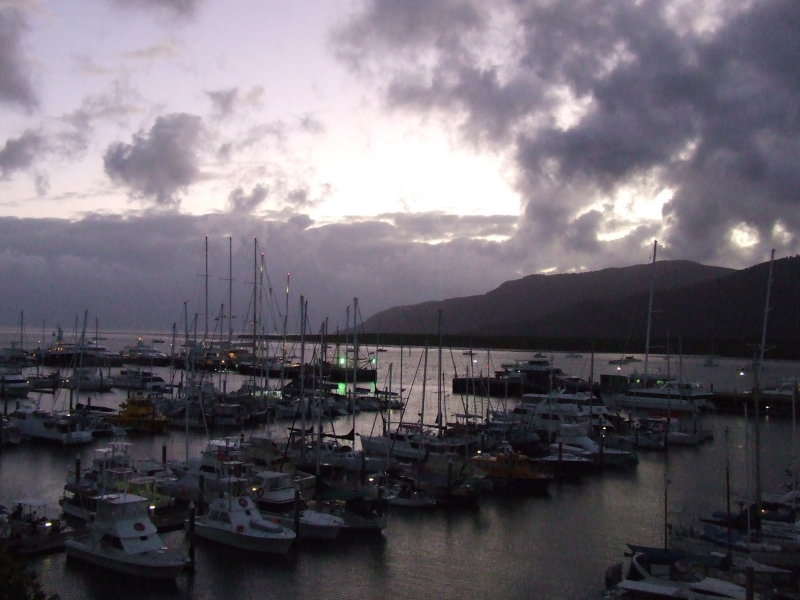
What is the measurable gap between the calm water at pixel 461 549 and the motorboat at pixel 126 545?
0.29 m

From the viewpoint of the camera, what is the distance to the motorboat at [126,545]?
15.6 meters

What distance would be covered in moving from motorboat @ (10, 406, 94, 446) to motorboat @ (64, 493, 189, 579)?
677 inches

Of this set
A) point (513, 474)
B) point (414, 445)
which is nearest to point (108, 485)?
point (414, 445)

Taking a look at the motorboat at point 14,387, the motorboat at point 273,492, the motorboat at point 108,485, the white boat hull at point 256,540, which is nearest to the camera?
the white boat hull at point 256,540

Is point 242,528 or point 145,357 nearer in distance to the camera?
point 242,528

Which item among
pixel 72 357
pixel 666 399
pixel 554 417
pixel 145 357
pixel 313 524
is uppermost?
pixel 72 357

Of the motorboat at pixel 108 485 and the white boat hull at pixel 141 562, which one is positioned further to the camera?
the motorboat at pixel 108 485

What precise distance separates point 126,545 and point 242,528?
2664 mm

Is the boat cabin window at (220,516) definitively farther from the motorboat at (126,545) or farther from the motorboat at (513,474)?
the motorboat at (513,474)

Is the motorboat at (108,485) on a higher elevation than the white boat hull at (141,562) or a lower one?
higher

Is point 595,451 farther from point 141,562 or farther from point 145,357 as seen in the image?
point 145,357

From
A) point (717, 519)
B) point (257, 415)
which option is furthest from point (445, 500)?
point (257, 415)

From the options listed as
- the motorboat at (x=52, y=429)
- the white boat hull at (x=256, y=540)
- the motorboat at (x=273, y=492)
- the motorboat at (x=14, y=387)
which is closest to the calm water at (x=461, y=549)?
the white boat hull at (x=256, y=540)

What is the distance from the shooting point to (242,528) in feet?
57.5
